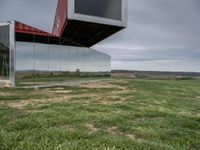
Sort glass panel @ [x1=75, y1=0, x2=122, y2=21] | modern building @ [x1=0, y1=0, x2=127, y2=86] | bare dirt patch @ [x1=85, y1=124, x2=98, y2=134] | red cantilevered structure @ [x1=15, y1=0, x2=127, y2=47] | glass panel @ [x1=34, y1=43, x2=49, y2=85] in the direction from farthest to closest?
glass panel @ [x1=34, y1=43, x2=49, y2=85], glass panel @ [x1=75, y1=0, x2=122, y2=21], red cantilevered structure @ [x1=15, y1=0, x2=127, y2=47], modern building @ [x1=0, y1=0, x2=127, y2=86], bare dirt patch @ [x1=85, y1=124, x2=98, y2=134]

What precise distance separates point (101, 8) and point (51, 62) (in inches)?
236

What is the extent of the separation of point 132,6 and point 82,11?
5.86 meters

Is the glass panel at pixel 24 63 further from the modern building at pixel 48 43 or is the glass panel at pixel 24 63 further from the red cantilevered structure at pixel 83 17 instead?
the red cantilevered structure at pixel 83 17

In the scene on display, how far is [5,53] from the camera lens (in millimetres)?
14281

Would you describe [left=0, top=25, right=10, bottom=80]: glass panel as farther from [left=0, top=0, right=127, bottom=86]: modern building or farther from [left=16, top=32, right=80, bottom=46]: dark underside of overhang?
[left=16, top=32, right=80, bottom=46]: dark underside of overhang

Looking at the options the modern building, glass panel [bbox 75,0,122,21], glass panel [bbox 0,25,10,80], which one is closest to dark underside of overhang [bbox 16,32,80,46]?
the modern building

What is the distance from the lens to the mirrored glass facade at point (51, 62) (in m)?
14.8

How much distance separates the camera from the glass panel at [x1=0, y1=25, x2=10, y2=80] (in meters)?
14.2

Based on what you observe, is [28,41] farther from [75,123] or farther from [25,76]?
[75,123]

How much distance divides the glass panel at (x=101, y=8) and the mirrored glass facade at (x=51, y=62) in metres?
4.48

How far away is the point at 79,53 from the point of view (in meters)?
21.5

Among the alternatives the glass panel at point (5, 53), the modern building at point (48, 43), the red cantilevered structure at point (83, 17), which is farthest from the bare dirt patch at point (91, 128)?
the glass panel at point (5, 53)

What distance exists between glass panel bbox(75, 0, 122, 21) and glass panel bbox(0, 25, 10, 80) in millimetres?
5058

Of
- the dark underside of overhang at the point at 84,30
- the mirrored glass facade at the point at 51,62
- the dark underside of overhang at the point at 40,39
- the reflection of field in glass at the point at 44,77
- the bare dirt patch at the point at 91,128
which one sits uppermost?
the dark underside of overhang at the point at 84,30
